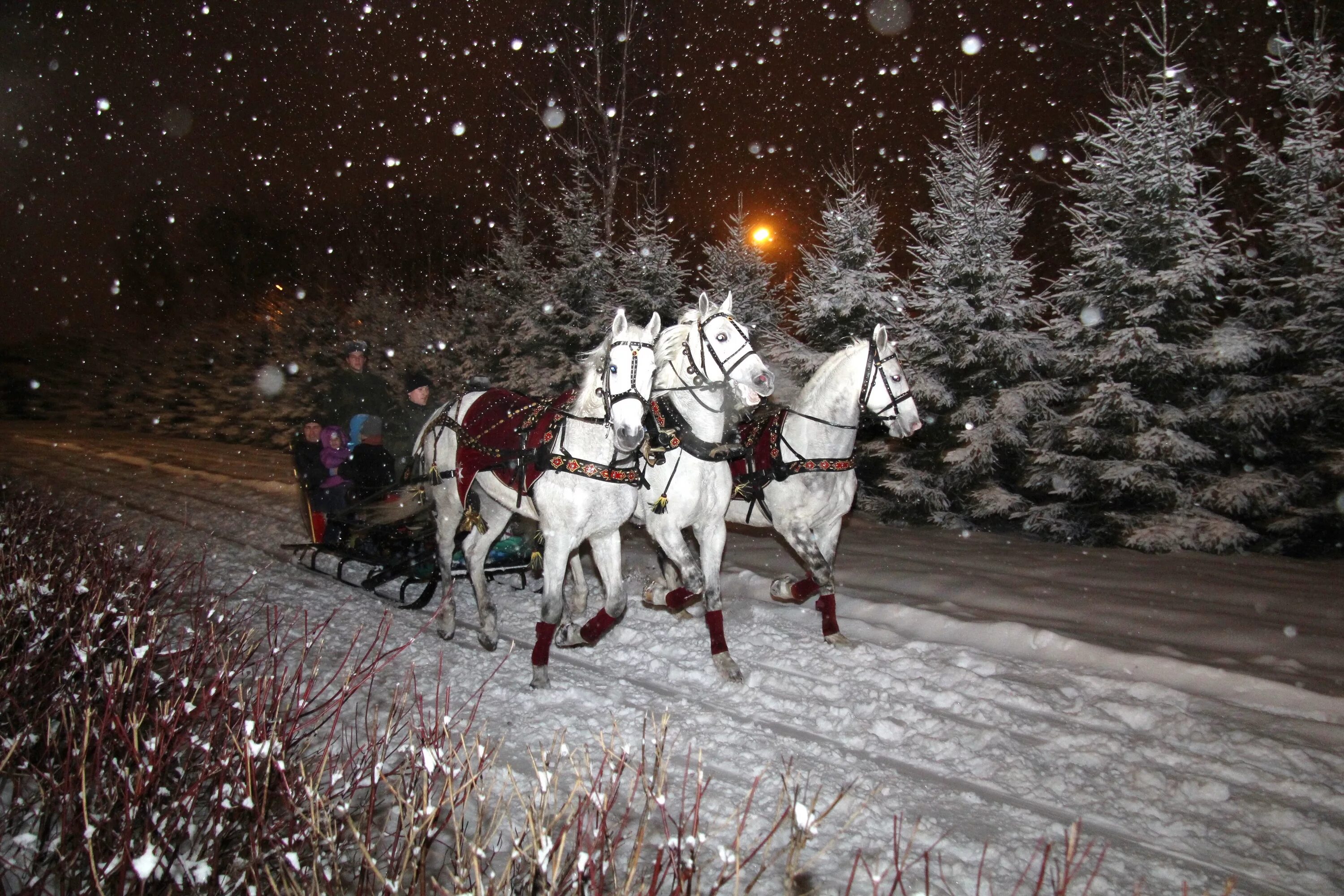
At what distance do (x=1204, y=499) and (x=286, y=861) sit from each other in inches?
371

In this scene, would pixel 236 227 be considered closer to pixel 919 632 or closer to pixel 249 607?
pixel 249 607

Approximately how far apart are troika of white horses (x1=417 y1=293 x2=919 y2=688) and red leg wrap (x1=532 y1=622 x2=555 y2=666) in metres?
0.01

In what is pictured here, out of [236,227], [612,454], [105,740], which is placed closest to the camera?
[105,740]

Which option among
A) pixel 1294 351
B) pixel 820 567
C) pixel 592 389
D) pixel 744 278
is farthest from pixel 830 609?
pixel 744 278

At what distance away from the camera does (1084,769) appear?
3.63m

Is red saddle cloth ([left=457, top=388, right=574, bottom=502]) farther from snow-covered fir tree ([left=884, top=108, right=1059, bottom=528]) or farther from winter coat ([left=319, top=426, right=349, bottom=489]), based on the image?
snow-covered fir tree ([left=884, top=108, right=1059, bottom=528])

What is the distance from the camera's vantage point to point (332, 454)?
815 centimetres

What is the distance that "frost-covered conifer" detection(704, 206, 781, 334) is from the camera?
1290 cm

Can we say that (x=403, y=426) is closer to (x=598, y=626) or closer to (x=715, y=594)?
(x=598, y=626)

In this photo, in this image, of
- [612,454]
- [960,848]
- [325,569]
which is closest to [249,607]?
[325,569]

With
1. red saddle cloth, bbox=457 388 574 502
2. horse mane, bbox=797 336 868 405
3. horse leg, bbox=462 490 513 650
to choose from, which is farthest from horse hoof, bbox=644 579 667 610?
horse mane, bbox=797 336 868 405

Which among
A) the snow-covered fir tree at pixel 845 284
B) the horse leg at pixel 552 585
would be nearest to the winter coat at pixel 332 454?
the horse leg at pixel 552 585

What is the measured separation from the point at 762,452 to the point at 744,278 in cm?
787

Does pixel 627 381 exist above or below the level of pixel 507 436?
above
